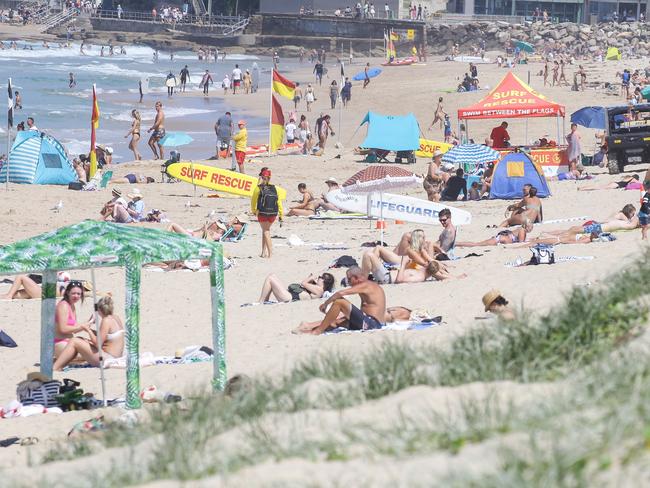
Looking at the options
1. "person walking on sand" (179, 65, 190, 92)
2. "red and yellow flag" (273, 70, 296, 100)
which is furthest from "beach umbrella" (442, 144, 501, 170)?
"person walking on sand" (179, 65, 190, 92)

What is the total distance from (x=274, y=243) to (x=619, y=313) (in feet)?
33.5

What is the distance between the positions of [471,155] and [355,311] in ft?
35.5

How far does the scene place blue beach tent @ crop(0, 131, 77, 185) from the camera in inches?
851

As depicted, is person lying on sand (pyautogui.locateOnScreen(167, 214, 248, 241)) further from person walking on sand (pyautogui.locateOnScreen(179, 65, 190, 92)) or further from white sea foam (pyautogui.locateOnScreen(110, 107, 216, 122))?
person walking on sand (pyautogui.locateOnScreen(179, 65, 190, 92))

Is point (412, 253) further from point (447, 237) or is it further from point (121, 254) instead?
point (121, 254)

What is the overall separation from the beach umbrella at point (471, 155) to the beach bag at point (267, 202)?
5948mm

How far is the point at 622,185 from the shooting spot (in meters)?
18.7

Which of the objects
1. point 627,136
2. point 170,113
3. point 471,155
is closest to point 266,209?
point 471,155

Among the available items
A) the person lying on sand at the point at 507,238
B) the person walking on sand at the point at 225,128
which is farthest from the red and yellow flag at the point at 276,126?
the person lying on sand at the point at 507,238

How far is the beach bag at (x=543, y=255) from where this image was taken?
1220 centimetres

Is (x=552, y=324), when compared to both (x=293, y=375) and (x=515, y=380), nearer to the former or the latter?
(x=515, y=380)

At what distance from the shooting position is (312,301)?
39.3ft

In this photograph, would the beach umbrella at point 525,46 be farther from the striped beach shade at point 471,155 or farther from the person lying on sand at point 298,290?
the person lying on sand at point 298,290

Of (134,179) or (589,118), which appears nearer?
(134,179)
